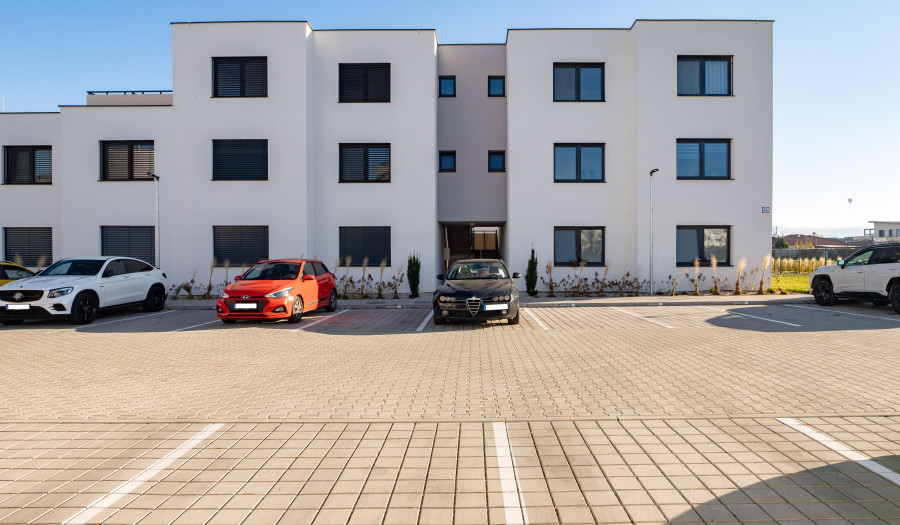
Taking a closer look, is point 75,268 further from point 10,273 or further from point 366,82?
point 366,82

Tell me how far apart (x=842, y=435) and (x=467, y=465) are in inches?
129

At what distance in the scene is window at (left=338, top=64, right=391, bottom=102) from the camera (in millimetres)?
18516

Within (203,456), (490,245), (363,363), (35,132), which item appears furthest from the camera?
(490,245)

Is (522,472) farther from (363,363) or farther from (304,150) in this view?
(304,150)

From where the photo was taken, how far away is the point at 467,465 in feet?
12.1

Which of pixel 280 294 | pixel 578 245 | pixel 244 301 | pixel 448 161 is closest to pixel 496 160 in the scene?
pixel 448 161

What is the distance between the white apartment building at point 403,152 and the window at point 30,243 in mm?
1275

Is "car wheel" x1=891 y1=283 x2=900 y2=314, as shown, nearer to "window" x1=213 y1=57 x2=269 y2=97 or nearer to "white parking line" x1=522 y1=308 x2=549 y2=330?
"white parking line" x1=522 y1=308 x2=549 y2=330

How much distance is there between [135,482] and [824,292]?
16.8 metres

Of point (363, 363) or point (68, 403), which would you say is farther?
point (363, 363)

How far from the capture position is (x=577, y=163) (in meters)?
18.5

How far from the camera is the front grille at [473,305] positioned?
34.8 ft

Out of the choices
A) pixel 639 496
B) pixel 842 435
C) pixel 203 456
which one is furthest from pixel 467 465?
pixel 842 435

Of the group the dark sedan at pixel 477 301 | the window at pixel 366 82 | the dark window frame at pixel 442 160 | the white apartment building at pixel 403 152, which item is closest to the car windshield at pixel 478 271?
the dark sedan at pixel 477 301
